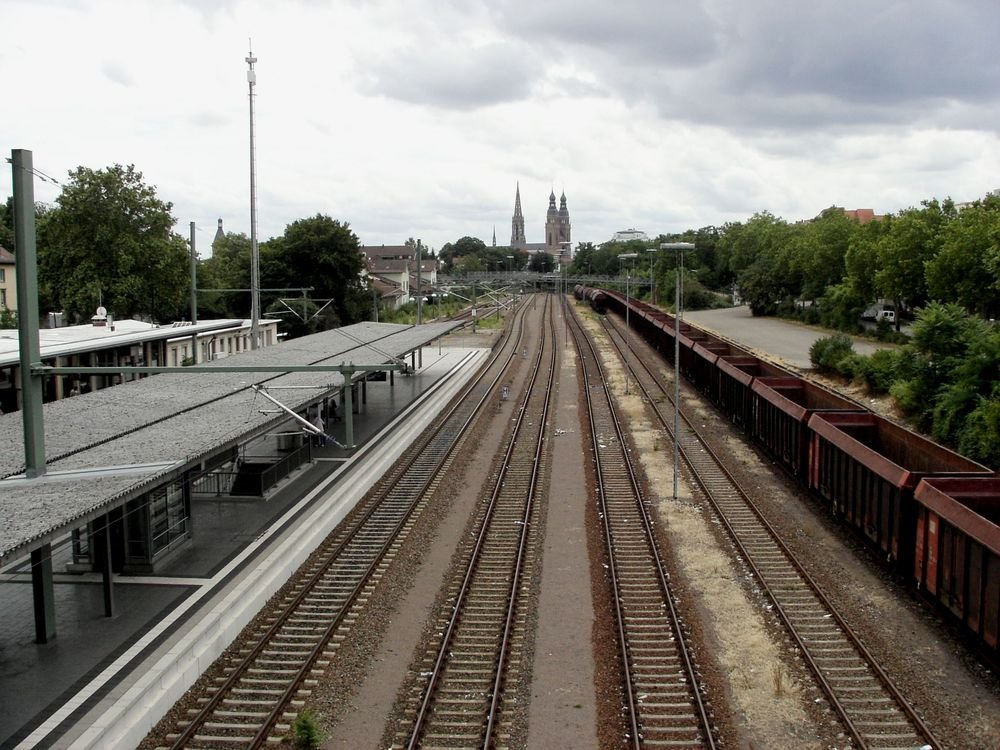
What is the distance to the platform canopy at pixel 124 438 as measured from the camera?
11.8 meters

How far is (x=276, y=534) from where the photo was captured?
18312mm

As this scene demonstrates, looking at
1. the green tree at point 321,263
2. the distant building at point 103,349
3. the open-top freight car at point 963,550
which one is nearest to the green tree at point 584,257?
the green tree at point 321,263

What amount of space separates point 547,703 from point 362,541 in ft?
26.1

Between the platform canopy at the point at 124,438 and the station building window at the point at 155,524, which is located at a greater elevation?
the platform canopy at the point at 124,438

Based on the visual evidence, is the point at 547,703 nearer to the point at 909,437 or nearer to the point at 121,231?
the point at 909,437

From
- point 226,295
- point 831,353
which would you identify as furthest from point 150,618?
point 226,295

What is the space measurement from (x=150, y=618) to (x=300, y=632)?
2.33 meters

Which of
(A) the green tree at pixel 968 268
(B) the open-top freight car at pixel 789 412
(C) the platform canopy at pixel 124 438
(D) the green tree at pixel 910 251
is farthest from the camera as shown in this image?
(D) the green tree at pixel 910 251

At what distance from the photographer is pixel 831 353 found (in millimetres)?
41000

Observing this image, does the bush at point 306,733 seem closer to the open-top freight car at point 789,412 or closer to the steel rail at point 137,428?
the steel rail at point 137,428

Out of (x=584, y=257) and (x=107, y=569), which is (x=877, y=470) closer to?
(x=107, y=569)

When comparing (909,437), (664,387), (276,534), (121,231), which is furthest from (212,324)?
(909,437)

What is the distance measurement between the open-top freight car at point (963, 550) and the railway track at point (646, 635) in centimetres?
402

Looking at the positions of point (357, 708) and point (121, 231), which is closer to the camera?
point (357, 708)
